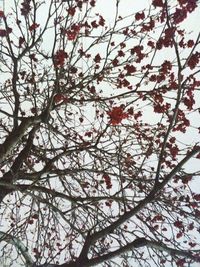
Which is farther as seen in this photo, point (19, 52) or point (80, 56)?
point (19, 52)

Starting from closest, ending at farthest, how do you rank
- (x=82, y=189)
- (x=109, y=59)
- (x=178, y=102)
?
1. (x=178, y=102)
2. (x=109, y=59)
3. (x=82, y=189)

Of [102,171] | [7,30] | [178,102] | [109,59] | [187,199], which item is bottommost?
[178,102]

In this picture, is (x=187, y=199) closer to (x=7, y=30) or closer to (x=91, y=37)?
(x=91, y=37)

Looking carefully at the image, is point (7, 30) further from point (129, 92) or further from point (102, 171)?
point (102, 171)

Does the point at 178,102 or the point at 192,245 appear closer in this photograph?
the point at 178,102

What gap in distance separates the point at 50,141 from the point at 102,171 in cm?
115

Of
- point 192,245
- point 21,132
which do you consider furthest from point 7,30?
point 192,245

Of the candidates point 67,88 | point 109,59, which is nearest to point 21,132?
point 67,88

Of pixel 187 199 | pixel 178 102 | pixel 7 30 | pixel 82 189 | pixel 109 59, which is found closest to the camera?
pixel 178 102

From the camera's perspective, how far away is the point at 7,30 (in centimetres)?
541

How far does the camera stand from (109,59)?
19.1 feet

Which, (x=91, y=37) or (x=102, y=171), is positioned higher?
(x=91, y=37)

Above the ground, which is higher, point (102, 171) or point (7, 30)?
point (7, 30)

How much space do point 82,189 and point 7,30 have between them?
2852mm
